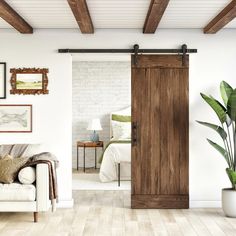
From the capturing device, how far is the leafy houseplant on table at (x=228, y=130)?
595 cm

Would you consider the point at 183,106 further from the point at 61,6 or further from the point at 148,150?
the point at 61,6

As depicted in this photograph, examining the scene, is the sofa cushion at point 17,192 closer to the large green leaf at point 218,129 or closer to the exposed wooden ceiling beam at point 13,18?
the exposed wooden ceiling beam at point 13,18

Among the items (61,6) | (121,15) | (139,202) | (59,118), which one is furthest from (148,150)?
(61,6)

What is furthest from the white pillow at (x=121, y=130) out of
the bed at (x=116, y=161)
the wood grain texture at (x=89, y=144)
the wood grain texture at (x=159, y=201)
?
the wood grain texture at (x=159, y=201)

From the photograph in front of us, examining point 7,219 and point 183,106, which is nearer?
point 7,219

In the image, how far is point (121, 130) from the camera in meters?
10.3

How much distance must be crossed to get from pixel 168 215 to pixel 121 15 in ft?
7.95

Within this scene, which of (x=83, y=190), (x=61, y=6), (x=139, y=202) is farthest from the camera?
(x=83, y=190)

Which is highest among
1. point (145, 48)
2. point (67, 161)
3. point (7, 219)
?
point (145, 48)

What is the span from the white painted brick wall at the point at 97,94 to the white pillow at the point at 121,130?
0.45 m

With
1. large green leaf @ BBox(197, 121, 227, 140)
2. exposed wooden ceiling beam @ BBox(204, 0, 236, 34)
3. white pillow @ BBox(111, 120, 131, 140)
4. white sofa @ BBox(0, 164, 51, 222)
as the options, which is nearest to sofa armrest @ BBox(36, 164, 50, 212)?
white sofa @ BBox(0, 164, 51, 222)

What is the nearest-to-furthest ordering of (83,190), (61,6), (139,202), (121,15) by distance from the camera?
(61,6), (121,15), (139,202), (83,190)

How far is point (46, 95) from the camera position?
6.62 m

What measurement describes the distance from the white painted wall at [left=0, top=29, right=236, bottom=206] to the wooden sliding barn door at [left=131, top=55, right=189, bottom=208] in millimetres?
137
